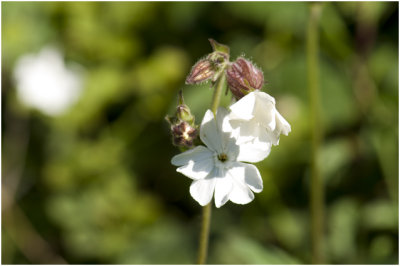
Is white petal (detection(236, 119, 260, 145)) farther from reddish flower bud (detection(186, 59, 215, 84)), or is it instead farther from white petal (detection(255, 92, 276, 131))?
reddish flower bud (detection(186, 59, 215, 84))

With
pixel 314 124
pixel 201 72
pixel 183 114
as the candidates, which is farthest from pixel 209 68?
pixel 314 124

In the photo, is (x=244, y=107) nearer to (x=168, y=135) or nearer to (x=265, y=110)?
(x=265, y=110)

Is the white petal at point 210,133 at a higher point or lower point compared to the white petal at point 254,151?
higher

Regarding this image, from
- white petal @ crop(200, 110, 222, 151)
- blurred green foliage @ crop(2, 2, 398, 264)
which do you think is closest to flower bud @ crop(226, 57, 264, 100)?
white petal @ crop(200, 110, 222, 151)

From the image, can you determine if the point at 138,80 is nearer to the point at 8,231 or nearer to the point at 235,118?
the point at 8,231

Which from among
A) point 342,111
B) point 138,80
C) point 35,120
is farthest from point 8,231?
point 342,111

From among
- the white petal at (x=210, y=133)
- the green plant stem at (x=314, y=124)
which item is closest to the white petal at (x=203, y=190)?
the white petal at (x=210, y=133)

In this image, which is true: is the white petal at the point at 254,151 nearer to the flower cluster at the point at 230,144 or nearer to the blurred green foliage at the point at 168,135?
the flower cluster at the point at 230,144
